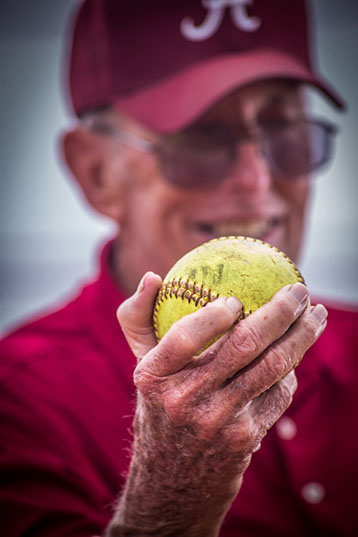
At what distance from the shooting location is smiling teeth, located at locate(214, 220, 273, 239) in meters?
2.07

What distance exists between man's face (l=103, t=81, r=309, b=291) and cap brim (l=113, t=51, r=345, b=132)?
8 centimetres

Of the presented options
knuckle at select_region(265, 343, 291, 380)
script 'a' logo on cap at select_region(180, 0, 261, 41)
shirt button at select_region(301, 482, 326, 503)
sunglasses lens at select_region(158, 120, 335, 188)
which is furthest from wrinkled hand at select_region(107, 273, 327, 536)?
script 'a' logo on cap at select_region(180, 0, 261, 41)

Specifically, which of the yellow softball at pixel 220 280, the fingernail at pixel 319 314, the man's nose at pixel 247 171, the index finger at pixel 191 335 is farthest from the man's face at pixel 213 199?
the index finger at pixel 191 335

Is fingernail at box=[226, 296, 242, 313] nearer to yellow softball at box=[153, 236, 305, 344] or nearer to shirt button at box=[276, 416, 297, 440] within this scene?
yellow softball at box=[153, 236, 305, 344]

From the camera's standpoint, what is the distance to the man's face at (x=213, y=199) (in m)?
2.00

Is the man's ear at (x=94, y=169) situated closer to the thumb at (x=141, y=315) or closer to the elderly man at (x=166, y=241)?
the elderly man at (x=166, y=241)

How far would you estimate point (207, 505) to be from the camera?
103 centimetres

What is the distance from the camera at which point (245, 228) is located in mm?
2102

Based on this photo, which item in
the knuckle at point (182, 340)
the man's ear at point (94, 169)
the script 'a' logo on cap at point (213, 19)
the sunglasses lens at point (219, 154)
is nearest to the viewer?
the knuckle at point (182, 340)

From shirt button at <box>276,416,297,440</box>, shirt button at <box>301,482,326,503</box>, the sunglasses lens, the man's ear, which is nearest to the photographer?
shirt button at <box>301,482,326,503</box>

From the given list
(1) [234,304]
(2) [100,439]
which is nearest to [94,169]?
(2) [100,439]

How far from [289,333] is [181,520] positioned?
0.46 m

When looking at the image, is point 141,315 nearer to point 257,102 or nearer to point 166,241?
point 166,241

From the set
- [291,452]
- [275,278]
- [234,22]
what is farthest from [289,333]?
[234,22]
